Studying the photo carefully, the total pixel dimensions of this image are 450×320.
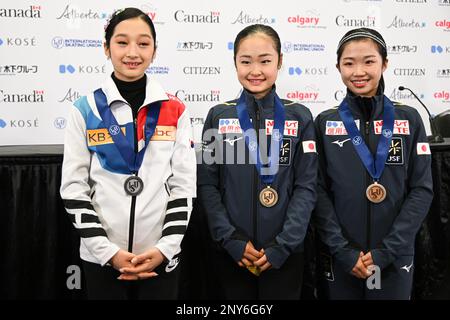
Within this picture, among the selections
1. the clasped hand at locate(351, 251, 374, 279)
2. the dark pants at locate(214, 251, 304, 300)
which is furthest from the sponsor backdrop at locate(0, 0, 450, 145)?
the clasped hand at locate(351, 251, 374, 279)

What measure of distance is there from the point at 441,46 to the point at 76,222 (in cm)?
355

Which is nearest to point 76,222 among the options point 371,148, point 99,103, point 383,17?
point 99,103

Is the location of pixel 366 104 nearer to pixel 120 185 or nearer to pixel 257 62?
pixel 257 62

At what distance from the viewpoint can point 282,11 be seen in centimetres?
366

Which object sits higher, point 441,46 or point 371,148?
point 441,46

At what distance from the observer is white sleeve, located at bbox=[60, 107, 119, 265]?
165 cm

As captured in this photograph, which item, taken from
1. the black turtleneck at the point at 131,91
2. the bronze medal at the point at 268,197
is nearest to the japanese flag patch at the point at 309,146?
the bronze medal at the point at 268,197

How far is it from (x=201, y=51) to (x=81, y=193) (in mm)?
2190

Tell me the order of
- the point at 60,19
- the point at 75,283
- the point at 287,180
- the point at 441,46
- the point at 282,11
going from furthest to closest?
the point at 441,46 → the point at 282,11 → the point at 60,19 → the point at 75,283 → the point at 287,180

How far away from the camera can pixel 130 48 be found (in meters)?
1.77

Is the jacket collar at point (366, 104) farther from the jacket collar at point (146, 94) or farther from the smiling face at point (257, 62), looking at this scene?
the jacket collar at point (146, 94)

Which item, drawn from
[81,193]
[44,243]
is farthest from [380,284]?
[44,243]

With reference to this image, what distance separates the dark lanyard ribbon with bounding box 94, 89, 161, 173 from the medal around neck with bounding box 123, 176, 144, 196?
0.12 feet

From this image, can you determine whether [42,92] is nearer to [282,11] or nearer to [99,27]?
[99,27]
